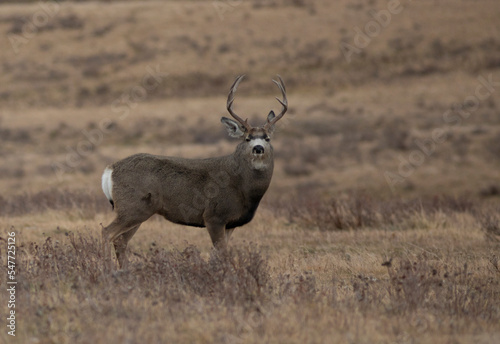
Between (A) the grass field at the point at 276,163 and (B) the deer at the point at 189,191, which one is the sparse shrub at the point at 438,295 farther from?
(B) the deer at the point at 189,191

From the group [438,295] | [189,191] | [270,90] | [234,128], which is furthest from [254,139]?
[270,90]

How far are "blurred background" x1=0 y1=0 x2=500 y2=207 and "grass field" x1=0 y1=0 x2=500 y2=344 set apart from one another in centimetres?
15

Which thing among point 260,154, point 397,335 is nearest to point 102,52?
point 260,154

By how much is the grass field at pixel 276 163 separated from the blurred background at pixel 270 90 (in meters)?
0.15

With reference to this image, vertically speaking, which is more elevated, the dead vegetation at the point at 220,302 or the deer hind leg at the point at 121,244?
the deer hind leg at the point at 121,244

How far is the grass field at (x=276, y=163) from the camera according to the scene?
243 inches

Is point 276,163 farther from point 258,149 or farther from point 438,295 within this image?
point 438,295

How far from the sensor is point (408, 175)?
21.9m

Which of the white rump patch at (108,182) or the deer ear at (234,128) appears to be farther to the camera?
the deer ear at (234,128)

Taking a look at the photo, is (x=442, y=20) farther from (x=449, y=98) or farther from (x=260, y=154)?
(x=260, y=154)

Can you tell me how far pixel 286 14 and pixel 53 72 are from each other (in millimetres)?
17858

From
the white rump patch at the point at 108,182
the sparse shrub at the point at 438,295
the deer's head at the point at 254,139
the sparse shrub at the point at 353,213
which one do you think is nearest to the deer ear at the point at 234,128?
the deer's head at the point at 254,139

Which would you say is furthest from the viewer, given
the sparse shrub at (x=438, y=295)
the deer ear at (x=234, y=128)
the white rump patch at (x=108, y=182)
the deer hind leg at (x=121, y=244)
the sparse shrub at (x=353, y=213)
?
the sparse shrub at (x=353, y=213)

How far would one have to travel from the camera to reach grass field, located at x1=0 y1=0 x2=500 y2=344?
6164 mm
